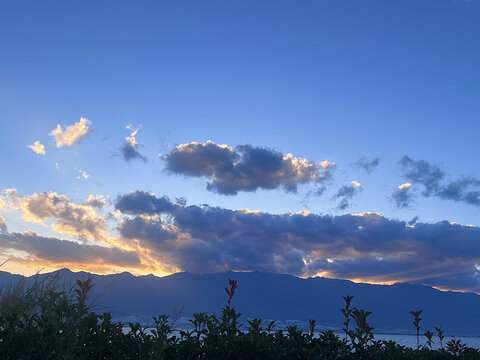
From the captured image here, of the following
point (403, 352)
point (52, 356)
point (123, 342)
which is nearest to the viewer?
point (52, 356)

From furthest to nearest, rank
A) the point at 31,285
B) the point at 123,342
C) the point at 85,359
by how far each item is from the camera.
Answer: the point at 31,285, the point at 123,342, the point at 85,359

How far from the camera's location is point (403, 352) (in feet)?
33.1

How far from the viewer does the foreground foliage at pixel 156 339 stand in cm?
654

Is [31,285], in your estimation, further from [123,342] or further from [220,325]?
[220,325]

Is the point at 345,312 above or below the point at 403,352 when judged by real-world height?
above

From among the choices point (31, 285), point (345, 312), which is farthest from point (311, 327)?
point (31, 285)

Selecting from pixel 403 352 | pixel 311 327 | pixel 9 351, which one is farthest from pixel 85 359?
pixel 403 352

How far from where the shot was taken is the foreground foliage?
21.5 feet

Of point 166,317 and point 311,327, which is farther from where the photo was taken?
point 311,327

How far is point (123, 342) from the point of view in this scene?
7.89 m

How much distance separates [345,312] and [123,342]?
17.0ft

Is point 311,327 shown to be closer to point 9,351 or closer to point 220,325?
point 220,325

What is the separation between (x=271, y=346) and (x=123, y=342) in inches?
120

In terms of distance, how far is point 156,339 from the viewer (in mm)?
7254
